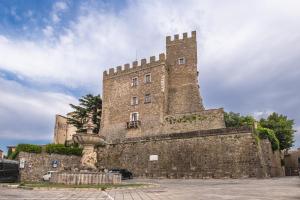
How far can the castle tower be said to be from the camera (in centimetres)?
3703

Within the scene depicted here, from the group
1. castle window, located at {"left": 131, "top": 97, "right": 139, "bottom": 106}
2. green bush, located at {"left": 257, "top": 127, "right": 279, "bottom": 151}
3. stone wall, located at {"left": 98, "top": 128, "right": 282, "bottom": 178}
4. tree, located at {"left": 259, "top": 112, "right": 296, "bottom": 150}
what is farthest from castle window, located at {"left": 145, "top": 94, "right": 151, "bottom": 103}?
tree, located at {"left": 259, "top": 112, "right": 296, "bottom": 150}

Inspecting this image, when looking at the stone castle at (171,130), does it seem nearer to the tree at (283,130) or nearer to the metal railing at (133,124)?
the metal railing at (133,124)

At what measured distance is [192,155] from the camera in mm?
28109

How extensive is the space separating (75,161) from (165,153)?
33.2 feet

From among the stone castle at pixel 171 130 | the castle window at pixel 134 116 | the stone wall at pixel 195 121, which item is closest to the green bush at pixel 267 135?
the stone castle at pixel 171 130

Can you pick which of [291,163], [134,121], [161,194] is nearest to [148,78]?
[134,121]

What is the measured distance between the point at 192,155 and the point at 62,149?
13.7 m

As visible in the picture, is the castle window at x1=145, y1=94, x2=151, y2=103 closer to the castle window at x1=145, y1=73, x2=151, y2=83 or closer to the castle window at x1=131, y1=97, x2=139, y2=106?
the castle window at x1=131, y1=97, x2=139, y2=106

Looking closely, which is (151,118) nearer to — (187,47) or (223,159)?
(187,47)

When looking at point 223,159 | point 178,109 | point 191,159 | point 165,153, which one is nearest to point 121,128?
point 178,109

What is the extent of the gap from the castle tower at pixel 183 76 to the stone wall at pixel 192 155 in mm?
7675

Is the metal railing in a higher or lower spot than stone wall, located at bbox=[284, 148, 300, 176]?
higher

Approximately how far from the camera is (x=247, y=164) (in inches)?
986

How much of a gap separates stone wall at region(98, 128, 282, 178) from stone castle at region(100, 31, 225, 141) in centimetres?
448
